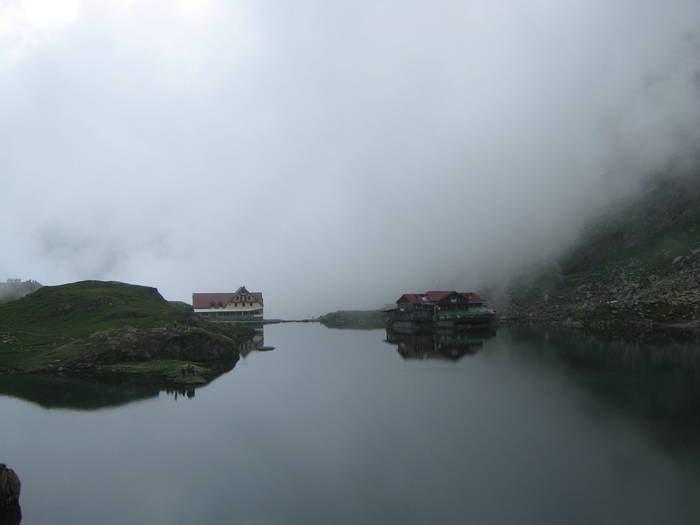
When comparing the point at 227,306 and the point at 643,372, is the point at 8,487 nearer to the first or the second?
the point at 643,372

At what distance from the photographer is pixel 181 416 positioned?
43.9m

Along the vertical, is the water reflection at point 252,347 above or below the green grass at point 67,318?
below

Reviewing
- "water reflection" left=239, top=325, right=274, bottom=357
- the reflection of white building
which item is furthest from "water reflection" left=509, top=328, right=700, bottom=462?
the reflection of white building

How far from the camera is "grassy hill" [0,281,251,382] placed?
66.9 meters

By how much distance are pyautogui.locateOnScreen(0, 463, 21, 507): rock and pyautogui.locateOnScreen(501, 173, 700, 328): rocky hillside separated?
117 meters

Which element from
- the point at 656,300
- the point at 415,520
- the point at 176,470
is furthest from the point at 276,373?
the point at 656,300

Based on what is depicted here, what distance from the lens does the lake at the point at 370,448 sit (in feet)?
82.4

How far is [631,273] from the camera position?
139750 millimetres

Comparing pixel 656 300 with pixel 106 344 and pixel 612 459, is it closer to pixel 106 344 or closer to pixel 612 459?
pixel 612 459

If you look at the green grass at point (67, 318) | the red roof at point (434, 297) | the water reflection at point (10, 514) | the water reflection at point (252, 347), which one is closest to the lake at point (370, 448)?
the water reflection at point (10, 514)

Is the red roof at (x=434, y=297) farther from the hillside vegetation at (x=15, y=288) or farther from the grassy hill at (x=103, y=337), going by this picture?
the hillside vegetation at (x=15, y=288)

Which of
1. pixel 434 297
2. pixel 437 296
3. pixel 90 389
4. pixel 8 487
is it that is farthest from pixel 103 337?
pixel 437 296

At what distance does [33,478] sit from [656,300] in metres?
126

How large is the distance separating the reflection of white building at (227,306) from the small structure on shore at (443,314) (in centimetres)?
6199
